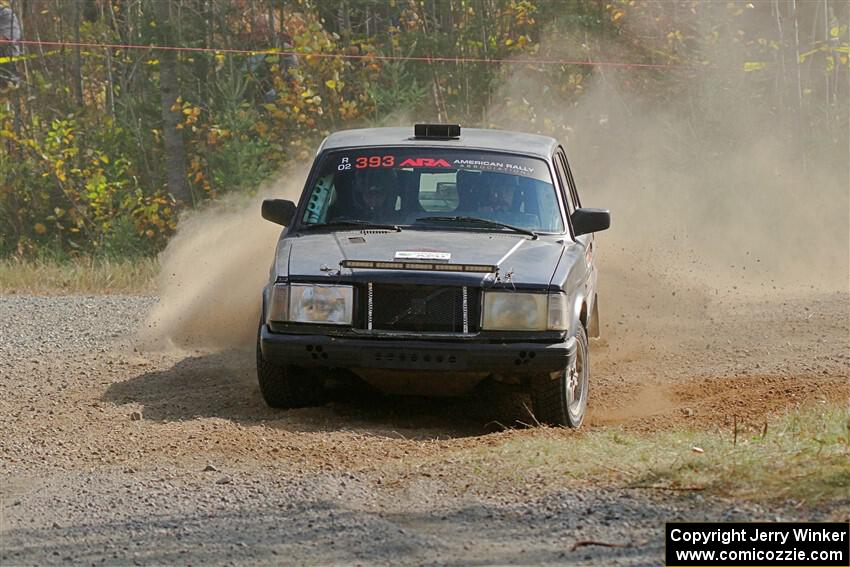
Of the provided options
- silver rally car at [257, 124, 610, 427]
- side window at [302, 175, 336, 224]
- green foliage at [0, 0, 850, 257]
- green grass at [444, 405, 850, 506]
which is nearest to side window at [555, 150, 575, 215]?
silver rally car at [257, 124, 610, 427]

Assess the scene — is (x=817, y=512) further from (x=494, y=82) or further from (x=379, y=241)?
(x=494, y=82)

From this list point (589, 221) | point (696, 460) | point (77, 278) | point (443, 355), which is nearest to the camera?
point (696, 460)

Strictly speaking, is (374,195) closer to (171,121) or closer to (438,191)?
(438,191)

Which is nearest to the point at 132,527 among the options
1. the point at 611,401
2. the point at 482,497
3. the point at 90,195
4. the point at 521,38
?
the point at 482,497

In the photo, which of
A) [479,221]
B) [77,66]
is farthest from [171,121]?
[479,221]

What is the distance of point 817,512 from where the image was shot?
5734 mm

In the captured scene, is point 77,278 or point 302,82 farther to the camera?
point 302,82

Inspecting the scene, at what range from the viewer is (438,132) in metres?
9.97

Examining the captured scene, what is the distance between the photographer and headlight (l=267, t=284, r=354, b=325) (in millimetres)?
8055

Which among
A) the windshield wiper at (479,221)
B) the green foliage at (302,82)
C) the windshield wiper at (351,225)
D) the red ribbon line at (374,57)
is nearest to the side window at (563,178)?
the windshield wiper at (479,221)

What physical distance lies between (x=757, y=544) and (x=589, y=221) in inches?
163

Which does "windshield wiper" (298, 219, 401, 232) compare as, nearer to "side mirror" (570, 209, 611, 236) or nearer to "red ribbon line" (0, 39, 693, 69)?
"side mirror" (570, 209, 611, 236)

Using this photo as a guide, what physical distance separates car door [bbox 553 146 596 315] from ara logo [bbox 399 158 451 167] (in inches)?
33.2

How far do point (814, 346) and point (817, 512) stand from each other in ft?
21.1
